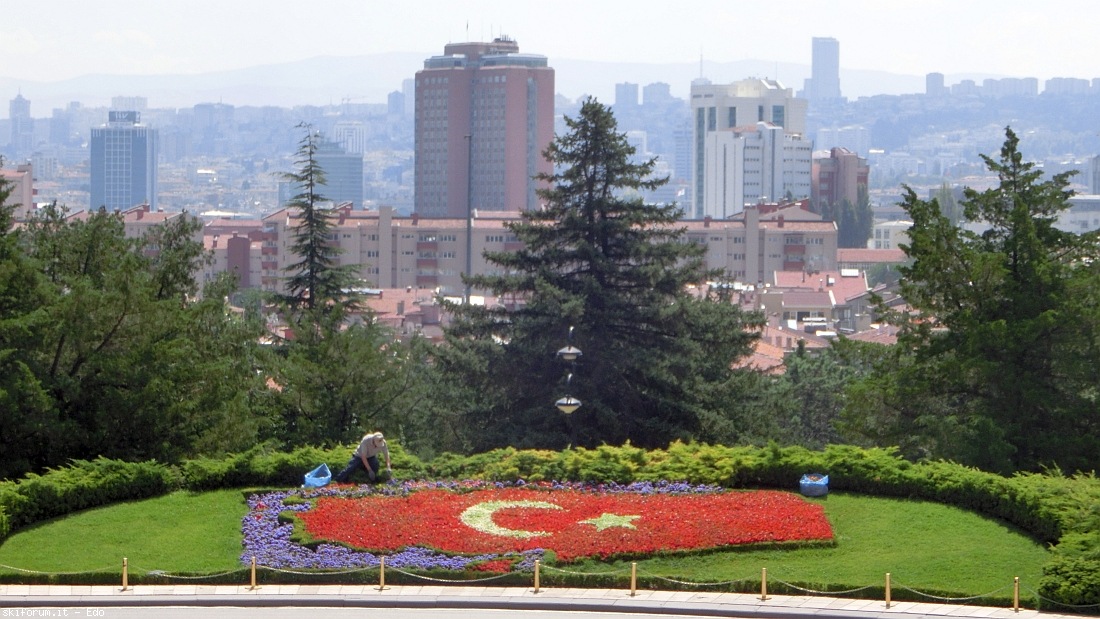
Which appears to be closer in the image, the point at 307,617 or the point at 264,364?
the point at 307,617

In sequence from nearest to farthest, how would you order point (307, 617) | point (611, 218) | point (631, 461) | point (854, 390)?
point (307, 617) → point (631, 461) → point (854, 390) → point (611, 218)

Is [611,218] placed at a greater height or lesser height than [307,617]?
greater

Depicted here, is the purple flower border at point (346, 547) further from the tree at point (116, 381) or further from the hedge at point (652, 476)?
the tree at point (116, 381)

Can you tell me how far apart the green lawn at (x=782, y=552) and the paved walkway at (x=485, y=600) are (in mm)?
465

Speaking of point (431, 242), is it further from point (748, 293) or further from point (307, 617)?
point (307, 617)

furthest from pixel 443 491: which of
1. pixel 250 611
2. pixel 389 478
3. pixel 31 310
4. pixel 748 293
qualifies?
pixel 748 293

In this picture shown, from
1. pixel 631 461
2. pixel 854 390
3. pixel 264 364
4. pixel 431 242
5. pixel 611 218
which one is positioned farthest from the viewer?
pixel 431 242

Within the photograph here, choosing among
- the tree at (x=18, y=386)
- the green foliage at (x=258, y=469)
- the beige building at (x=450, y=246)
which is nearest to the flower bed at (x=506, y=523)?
the green foliage at (x=258, y=469)

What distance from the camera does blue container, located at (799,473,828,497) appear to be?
21.3 metres

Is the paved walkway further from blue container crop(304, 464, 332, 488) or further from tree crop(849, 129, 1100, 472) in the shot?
tree crop(849, 129, 1100, 472)

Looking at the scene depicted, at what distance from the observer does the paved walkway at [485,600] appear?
16188 mm

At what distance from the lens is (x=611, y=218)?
111 feet

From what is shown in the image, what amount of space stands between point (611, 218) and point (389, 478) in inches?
504

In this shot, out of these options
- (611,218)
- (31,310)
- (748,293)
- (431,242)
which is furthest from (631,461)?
(431,242)
